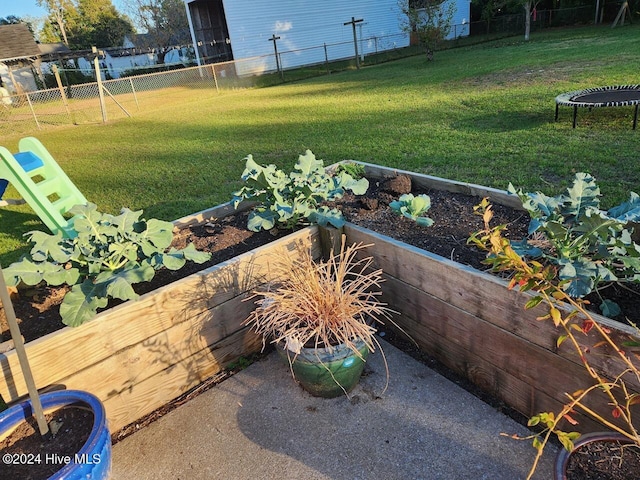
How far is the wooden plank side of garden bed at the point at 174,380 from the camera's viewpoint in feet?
7.42

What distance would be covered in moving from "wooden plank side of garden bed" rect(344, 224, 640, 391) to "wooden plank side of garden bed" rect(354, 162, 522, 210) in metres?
1.01

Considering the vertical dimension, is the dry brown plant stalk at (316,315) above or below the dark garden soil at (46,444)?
above

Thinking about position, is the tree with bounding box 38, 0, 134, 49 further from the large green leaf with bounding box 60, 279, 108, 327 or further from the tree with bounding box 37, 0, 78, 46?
the large green leaf with bounding box 60, 279, 108, 327

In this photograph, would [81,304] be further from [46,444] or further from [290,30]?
[290,30]

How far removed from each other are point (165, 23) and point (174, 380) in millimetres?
40409

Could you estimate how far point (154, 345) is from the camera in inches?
90.4

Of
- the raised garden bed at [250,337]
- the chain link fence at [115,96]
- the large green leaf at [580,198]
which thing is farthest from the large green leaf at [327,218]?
the chain link fence at [115,96]

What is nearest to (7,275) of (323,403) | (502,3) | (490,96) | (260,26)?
(323,403)

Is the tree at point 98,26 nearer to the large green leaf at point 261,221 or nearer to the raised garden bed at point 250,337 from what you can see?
the large green leaf at point 261,221

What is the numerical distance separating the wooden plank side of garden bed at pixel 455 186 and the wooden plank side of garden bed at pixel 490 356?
107cm

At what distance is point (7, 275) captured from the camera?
7.22 ft

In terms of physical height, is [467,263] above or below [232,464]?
above

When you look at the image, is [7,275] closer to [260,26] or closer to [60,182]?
[60,182]

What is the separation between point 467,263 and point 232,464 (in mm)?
1560
